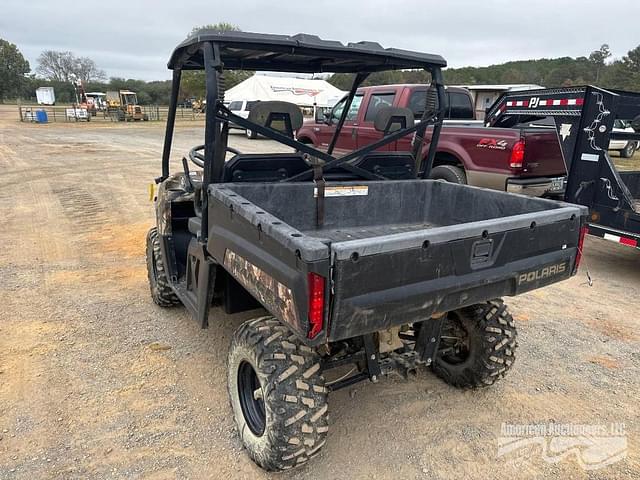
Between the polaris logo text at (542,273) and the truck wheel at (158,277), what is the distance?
2567 mm

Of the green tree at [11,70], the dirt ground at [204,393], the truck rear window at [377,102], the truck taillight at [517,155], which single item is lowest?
the dirt ground at [204,393]

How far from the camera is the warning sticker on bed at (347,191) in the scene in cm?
327

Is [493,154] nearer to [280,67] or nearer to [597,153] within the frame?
[597,153]

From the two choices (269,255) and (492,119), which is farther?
(492,119)

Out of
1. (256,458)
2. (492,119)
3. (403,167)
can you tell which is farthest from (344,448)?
(492,119)

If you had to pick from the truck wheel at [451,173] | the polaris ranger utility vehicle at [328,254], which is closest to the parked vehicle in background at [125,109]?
the truck wheel at [451,173]

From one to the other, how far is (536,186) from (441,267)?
4.78 metres

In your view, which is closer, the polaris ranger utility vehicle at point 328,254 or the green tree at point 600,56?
the polaris ranger utility vehicle at point 328,254

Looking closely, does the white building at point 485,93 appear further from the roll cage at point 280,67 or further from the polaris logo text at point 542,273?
the polaris logo text at point 542,273

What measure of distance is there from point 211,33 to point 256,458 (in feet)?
6.90

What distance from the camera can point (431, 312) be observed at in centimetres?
210

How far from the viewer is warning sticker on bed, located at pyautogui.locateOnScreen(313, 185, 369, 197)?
10.7ft

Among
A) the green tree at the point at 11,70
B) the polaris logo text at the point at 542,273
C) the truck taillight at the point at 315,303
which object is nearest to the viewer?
the truck taillight at the point at 315,303

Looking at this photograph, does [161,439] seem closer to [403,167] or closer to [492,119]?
[403,167]
